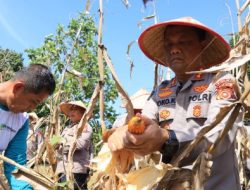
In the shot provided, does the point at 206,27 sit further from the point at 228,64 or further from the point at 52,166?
the point at 52,166

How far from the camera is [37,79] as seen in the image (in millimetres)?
1653

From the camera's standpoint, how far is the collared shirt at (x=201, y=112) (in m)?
0.76

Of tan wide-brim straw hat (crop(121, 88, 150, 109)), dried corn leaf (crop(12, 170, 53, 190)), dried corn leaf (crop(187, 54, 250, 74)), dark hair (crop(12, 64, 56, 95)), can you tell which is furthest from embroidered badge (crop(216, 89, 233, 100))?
tan wide-brim straw hat (crop(121, 88, 150, 109))

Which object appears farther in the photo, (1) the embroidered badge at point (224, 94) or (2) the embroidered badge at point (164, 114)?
(2) the embroidered badge at point (164, 114)

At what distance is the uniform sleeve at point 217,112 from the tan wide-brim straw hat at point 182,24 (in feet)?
0.46

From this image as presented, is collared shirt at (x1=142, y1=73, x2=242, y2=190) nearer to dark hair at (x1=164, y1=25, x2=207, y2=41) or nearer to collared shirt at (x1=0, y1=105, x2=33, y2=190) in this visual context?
dark hair at (x1=164, y1=25, x2=207, y2=41)

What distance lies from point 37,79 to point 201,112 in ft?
3.05

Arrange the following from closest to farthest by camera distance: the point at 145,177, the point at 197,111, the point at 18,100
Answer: the point at 145,177 → the point at 197,111 → the point at 18,100

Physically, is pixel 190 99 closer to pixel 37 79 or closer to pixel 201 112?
pixel 201 112

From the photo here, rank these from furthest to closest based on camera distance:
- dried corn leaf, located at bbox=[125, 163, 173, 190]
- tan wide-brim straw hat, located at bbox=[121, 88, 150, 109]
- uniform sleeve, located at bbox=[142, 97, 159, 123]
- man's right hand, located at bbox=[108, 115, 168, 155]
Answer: tan wide-brim straw hat, located at bbox=[121, 88, 150, 109] → uniform sleeve, located at bbox=[142, 97, 159, 123] → dried corn leaf, located at bbox=[125, 163, 173, 190] → man's right hand, located at bbox=[108, 115, 168, 155]

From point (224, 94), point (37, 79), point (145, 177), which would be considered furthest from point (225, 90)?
point (37, 79)

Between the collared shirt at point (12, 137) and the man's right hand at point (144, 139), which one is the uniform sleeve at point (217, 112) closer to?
the man's right hand at point (144, 139)

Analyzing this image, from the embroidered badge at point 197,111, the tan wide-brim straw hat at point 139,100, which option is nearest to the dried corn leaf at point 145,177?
the embroidered badge at point 197,111

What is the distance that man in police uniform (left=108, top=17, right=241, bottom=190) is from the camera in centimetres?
73
